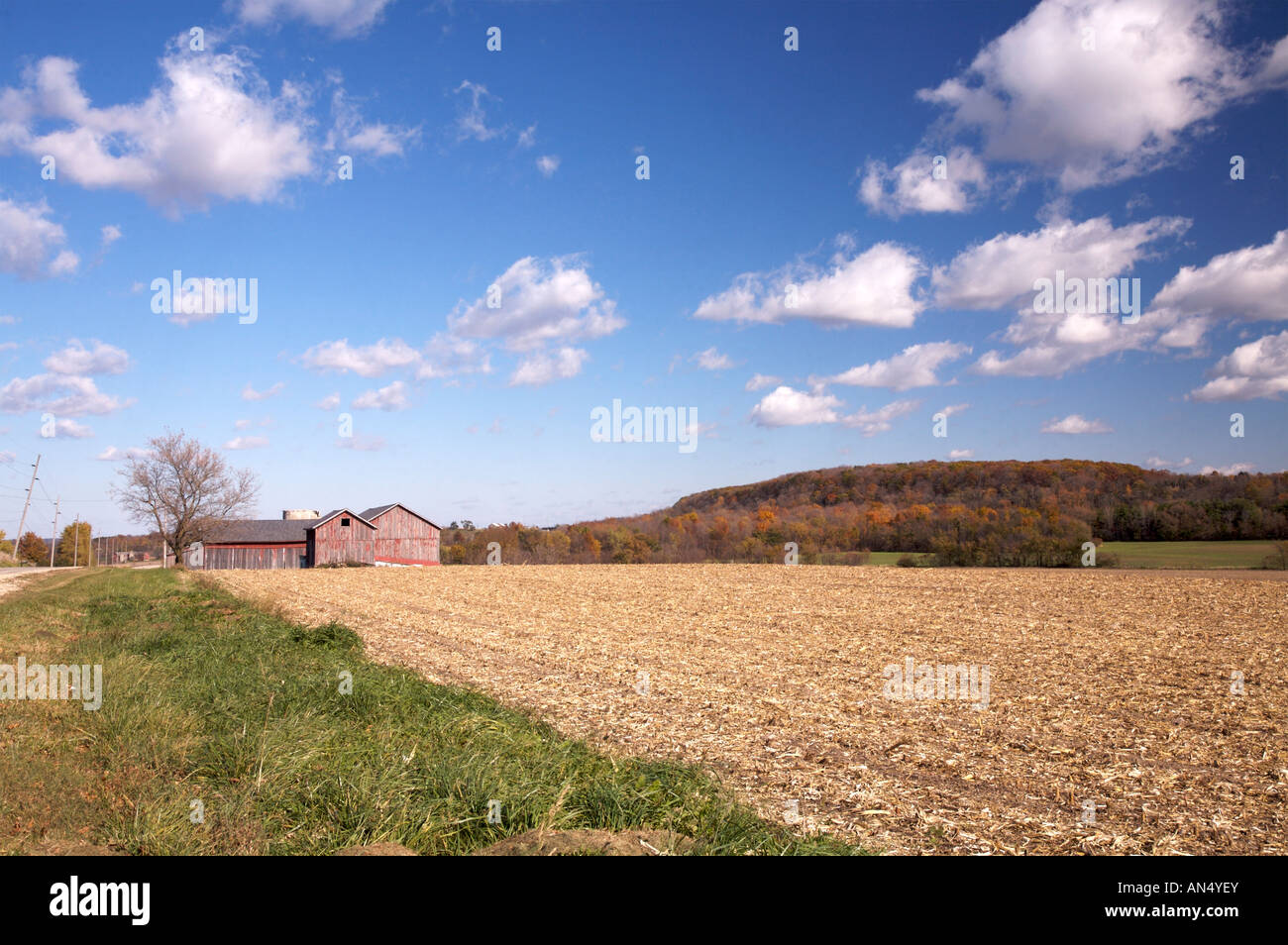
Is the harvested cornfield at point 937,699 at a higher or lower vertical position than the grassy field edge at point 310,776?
lower

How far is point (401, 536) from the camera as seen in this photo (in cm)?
6700

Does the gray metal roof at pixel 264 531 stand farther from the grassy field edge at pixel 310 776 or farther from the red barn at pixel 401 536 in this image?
the grassy field edge at pixel 310 776

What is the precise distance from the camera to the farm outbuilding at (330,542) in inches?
2549

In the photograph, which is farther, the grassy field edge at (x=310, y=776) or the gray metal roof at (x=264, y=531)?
the gray metal roof at (x=264, y=531)

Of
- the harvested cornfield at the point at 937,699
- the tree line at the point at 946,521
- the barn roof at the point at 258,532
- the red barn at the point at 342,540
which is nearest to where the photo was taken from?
the harvested cornfield at the point at 937,699

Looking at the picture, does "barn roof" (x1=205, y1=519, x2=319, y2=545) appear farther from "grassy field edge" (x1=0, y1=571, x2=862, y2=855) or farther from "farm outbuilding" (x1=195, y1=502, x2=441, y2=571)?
"grassy field edge" (x1=0, y1=571, x2=862, y2=855)

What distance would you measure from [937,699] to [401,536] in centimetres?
6197

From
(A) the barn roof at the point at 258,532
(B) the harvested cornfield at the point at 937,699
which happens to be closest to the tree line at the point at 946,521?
(A) the barn roof at the point at 258,532

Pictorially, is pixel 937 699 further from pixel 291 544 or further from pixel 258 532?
pixel 258 532

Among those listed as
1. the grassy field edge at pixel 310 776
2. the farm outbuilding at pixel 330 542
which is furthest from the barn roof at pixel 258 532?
the grassy field edge at pixel 310 776

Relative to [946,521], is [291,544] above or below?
below

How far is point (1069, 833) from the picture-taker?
5.80 metres

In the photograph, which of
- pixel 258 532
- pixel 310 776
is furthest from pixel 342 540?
pixel 310 776

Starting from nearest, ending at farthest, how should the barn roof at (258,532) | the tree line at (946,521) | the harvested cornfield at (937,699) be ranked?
the harvested cornfield at (937,699) → the tree line at (946,521) → the barn roof at (258,532)
